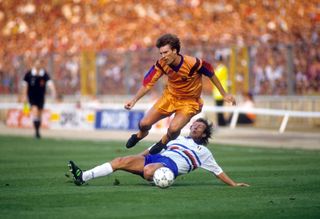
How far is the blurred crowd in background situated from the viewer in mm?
33625

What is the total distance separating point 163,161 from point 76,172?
1.26 metres

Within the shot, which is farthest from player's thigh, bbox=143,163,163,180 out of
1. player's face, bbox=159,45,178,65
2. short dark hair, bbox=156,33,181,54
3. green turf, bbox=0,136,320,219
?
short dark hair, bbox=156,33,181,54

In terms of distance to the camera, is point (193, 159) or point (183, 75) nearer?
point (193, 159)

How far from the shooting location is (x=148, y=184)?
1598 cm

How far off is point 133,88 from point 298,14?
633cm

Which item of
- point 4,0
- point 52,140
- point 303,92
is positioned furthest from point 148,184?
point 4,0

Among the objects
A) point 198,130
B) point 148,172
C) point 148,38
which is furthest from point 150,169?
point 148,38

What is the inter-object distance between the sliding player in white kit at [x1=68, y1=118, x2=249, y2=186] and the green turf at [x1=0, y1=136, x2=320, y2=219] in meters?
0.22

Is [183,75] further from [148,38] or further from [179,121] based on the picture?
[148,38]

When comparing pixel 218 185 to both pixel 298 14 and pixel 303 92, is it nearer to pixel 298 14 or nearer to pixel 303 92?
pixel 303 92

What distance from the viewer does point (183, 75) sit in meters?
16.7

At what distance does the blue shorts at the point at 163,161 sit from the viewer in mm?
15078

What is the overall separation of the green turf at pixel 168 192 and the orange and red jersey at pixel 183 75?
143 cm

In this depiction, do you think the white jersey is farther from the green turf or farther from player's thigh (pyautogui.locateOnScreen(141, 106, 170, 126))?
player's thigh (pyautogui.locateOnScreen(141, 106, 170, 126))
